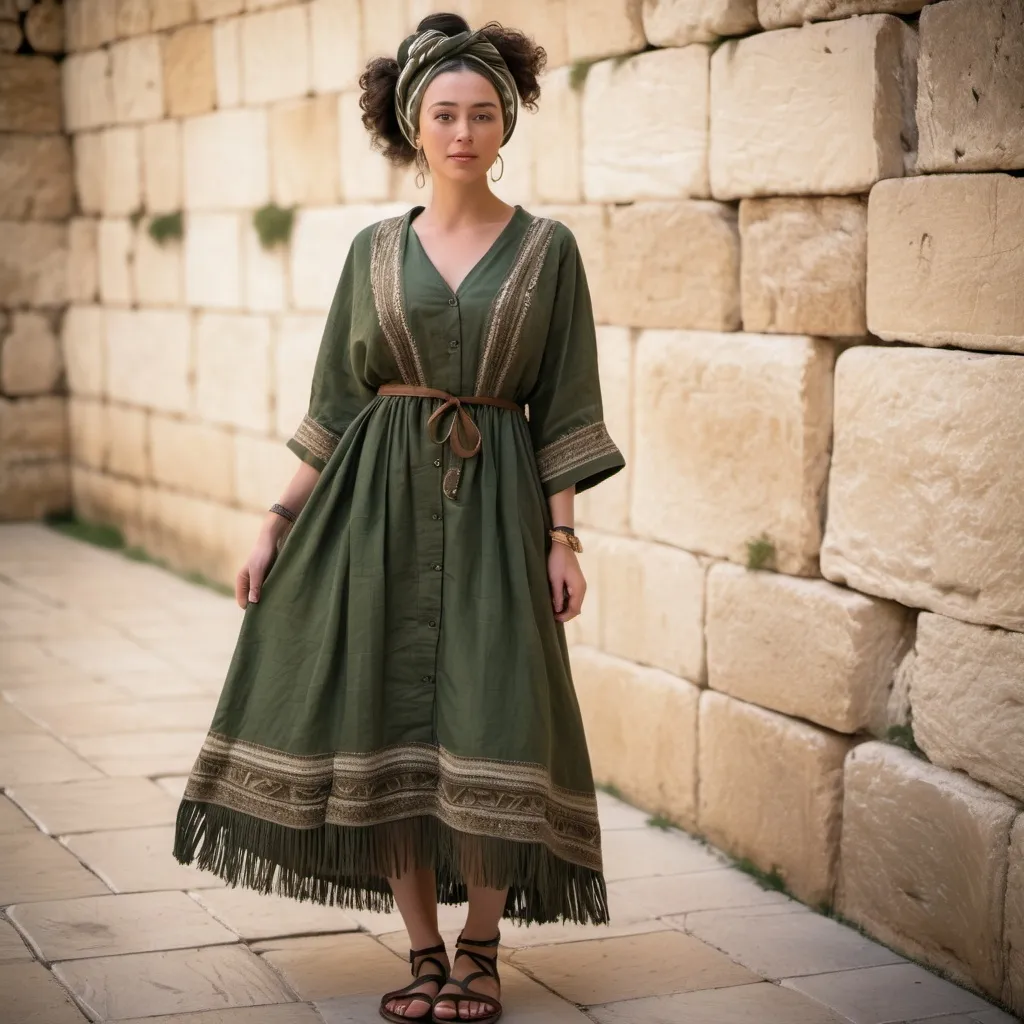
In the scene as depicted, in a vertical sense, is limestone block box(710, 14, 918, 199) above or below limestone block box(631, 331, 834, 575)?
above

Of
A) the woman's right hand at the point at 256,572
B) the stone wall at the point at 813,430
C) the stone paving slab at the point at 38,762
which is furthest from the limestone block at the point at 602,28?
the stone paving slab at the point at 38,762

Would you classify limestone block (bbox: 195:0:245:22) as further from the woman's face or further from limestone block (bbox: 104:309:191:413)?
the woman's face

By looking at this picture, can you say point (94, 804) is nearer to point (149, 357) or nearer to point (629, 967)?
point (629, 967)

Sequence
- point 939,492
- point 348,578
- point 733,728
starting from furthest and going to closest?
1. point 733,728
2. point 939,492
3. point 348,578

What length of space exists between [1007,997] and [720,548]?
1401 millimetres

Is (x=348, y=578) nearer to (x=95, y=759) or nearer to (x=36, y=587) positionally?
(x=95, y=759)

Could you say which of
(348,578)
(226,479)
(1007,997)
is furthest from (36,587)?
(1007,997)

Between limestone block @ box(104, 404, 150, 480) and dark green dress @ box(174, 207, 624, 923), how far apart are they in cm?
602

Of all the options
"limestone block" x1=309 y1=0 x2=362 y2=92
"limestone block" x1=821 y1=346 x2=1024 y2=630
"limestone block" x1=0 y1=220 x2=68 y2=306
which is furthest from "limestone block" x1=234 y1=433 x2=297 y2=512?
"limestone block" x1=821 y1=346 x2=1024 y2=630

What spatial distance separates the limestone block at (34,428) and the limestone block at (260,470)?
8.22ft

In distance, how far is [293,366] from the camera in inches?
291

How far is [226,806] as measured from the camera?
10.9 ft

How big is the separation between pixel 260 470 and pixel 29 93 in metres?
3.48

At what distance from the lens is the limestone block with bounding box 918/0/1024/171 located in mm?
3361
